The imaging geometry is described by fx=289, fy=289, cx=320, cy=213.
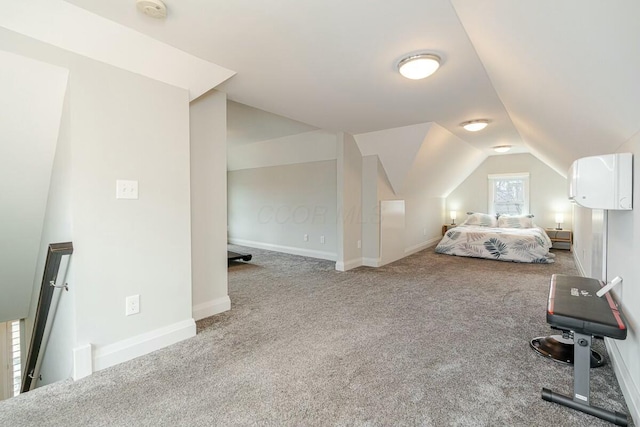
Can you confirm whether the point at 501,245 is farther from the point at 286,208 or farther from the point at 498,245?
the point at 286,208

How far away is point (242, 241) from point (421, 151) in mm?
4535

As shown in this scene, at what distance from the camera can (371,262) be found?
483cm

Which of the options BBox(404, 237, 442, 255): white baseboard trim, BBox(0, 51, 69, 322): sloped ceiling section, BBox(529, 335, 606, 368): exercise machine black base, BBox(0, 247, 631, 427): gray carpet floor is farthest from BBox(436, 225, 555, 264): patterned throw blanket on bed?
BBox(0, 51, 69, 322): sloped ceiling section

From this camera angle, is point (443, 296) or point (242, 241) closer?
point (443, 296)

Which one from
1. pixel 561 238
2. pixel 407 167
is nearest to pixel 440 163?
pixel 407 167

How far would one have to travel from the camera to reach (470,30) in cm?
179

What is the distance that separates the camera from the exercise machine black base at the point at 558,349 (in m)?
1.94

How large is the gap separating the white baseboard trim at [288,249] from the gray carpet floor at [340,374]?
86.1 inches

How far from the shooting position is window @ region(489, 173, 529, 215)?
7.29m

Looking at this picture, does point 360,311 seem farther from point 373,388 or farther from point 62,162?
point 62,162

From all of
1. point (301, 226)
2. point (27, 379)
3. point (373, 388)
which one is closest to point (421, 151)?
point (301, 226)

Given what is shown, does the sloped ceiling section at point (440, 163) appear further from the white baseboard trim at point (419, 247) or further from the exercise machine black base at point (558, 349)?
the exercise machine black base at point (558, 349)

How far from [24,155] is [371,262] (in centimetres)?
425

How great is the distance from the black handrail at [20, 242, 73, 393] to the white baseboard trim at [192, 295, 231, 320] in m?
1.00
